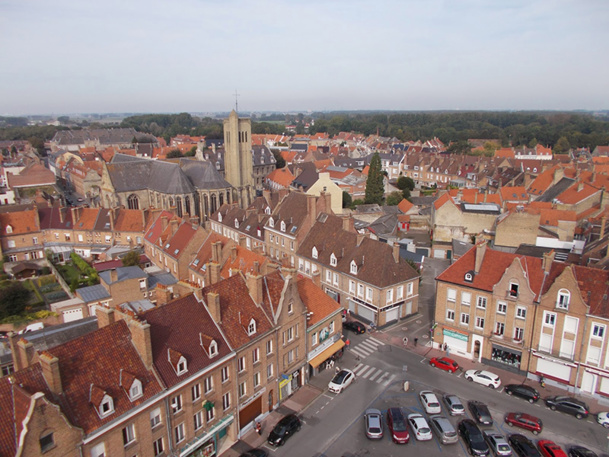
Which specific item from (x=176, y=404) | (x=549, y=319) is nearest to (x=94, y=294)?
(x=176, y=404)

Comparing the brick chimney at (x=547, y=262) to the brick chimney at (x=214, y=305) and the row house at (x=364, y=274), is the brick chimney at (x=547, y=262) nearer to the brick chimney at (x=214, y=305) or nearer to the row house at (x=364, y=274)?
the row house at (x=364, y=274)

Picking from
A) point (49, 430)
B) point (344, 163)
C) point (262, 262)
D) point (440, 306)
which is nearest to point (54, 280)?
point (262, 262)

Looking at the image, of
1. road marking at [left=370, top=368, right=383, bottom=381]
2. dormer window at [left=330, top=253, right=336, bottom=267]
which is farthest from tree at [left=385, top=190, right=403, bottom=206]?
road marking at [left=370, top=368, right=383, bottom=381]

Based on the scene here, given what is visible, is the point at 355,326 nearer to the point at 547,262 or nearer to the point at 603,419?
the point at 547,262

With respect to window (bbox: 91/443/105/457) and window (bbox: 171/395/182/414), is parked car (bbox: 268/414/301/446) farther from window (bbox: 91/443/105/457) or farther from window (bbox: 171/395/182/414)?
window (bbox: 91/443/105/457)

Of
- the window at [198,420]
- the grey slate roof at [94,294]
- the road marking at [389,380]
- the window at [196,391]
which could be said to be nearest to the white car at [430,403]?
the road marking at [389,380]
